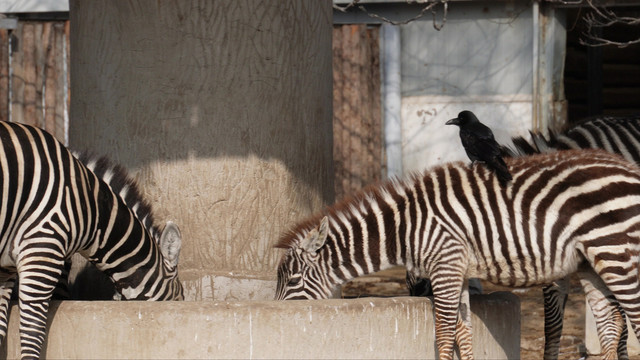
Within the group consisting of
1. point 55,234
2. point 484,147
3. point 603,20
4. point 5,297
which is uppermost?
point 603,20

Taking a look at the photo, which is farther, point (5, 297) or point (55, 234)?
point (5, 297)

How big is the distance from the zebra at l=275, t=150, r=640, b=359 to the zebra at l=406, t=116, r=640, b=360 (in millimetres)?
383

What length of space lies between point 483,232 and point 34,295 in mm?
2500

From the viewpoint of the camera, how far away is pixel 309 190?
662 cm

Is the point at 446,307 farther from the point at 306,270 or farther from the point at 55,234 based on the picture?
the point at 55,234

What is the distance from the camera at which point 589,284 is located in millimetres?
6203

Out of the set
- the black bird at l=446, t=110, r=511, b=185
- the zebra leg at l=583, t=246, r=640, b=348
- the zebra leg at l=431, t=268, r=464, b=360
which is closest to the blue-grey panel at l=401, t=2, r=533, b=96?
the black bird at l=446, t=110, r=511, b=185

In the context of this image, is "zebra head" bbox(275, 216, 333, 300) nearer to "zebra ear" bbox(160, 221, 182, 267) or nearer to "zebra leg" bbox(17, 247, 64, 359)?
"zebra ear" bbox(160, 221, 182, 267)

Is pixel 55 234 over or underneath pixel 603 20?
underneath

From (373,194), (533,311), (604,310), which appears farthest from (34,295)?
(533,311)

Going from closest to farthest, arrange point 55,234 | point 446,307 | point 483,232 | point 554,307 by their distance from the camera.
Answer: point 55,234
point 446,307
point 483,232
point 554,307

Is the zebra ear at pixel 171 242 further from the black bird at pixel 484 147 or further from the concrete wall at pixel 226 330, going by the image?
the black bird at pixel 484 147

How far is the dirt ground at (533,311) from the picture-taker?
27.9ft

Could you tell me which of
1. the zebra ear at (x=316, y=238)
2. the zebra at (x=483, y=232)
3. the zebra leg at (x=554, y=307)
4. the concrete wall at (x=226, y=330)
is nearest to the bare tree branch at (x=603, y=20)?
the zebra leg at (x=554, y=307)
